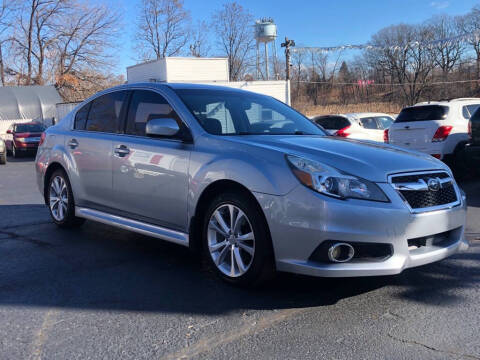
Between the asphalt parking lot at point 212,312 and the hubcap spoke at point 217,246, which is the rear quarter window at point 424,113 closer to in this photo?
the asphalt parking lot at point 212,312

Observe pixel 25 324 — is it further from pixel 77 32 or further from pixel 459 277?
pixel 77 32

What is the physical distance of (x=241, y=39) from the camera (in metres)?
51.8

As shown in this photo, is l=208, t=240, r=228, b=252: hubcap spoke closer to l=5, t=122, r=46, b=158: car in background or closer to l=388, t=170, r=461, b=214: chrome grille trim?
l=388, t=170, r=461, b=214: chrome grille trim

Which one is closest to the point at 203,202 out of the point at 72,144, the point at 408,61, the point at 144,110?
the point at 144,110

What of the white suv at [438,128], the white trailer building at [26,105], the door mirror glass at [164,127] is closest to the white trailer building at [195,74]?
the white trailer building at [26,105]

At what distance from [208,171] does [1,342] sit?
6.07 ft

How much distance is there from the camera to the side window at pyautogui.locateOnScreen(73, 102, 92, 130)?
223 inches

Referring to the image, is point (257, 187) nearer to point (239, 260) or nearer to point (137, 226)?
point (239, 260)

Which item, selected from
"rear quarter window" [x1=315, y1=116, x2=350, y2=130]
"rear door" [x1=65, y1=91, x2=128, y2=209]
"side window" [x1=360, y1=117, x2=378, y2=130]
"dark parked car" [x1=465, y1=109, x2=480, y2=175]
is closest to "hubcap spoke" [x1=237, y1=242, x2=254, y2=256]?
"rear door" [x1=65, y1=91, x2=128, y2=209]

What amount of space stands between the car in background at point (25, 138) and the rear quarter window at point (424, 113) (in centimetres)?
1597

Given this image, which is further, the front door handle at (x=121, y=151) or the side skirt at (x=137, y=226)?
the front door handle at (x=121, y=151)

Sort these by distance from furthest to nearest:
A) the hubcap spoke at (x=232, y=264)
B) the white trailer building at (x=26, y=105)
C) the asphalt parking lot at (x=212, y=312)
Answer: the white trailer building at (x=26, y=105)
the hubcap spoke at (x=232, y=264)
the asphalt parking lot at (x=212, y=312)

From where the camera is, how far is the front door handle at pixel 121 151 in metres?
4.73

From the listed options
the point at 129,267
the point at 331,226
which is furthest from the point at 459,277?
the point at 129,267
